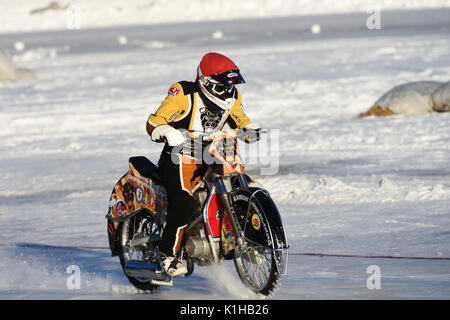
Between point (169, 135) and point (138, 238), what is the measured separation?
1249mm

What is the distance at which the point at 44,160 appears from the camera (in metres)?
14.2

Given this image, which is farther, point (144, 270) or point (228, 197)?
point (144, 270)

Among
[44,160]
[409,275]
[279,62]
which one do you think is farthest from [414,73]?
[409,275]

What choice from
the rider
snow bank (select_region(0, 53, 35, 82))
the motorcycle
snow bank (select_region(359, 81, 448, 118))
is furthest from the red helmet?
snow bank (select_region(0, 53, 35, 82))

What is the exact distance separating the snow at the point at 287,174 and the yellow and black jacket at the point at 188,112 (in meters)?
1.09

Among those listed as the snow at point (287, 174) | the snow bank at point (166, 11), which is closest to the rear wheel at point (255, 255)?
the snow at point (287, 174)

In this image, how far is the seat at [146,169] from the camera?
638cm

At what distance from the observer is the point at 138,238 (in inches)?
264

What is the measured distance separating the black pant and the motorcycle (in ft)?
0.22

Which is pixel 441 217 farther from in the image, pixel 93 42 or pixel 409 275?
pixel 93 42

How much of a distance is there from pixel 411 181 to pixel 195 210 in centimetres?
512

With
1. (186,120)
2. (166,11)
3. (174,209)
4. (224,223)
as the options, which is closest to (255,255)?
(224,223)

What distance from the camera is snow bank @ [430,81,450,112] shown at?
17266mm

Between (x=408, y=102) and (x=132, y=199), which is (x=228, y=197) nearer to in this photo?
(x=132, y=199)
